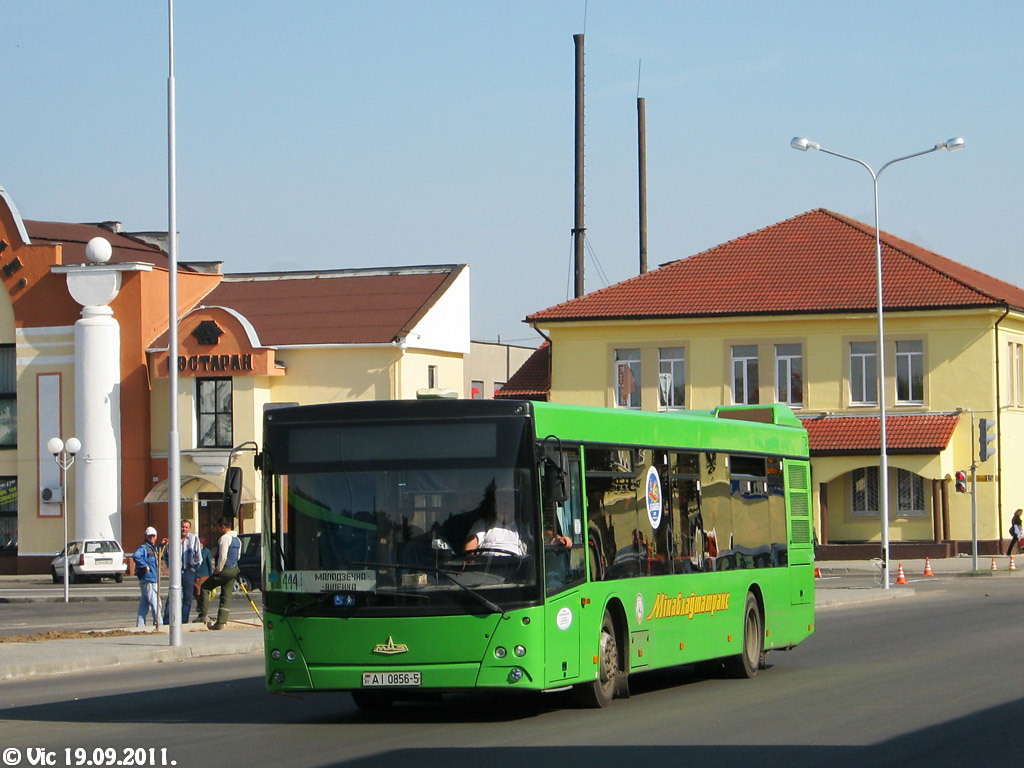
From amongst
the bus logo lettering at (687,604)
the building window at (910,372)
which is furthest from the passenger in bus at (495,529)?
the building window at (910,372)

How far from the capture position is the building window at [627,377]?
56969 mm

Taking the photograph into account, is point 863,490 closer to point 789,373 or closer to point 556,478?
point 789,373

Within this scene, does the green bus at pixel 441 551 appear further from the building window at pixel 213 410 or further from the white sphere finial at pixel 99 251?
the white sphere finial at pixel 99 251

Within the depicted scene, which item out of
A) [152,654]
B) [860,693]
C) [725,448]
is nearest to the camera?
[860,693]

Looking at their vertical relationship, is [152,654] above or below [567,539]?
below

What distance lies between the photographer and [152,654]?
21844 mm

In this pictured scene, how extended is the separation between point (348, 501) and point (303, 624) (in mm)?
1054

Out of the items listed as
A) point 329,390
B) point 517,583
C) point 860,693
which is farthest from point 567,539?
point 329,390

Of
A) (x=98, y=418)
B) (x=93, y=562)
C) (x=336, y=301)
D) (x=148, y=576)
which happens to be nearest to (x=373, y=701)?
(x=148, y=576)

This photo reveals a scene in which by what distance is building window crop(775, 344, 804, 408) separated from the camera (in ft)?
180

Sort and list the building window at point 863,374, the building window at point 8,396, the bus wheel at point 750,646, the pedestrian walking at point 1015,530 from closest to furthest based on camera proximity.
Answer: the bus wheel at point 750,646, the pedestrian walking at point 1015,530, the building window at point 863,374, the building window at point 8,396

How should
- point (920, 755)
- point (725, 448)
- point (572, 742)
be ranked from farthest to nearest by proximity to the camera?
point (725, 448), point (572, 742), point (920, 755)

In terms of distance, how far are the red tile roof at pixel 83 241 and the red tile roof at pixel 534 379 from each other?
13.3m

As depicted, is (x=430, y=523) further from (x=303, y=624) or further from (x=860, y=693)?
(x=860, y=693)
